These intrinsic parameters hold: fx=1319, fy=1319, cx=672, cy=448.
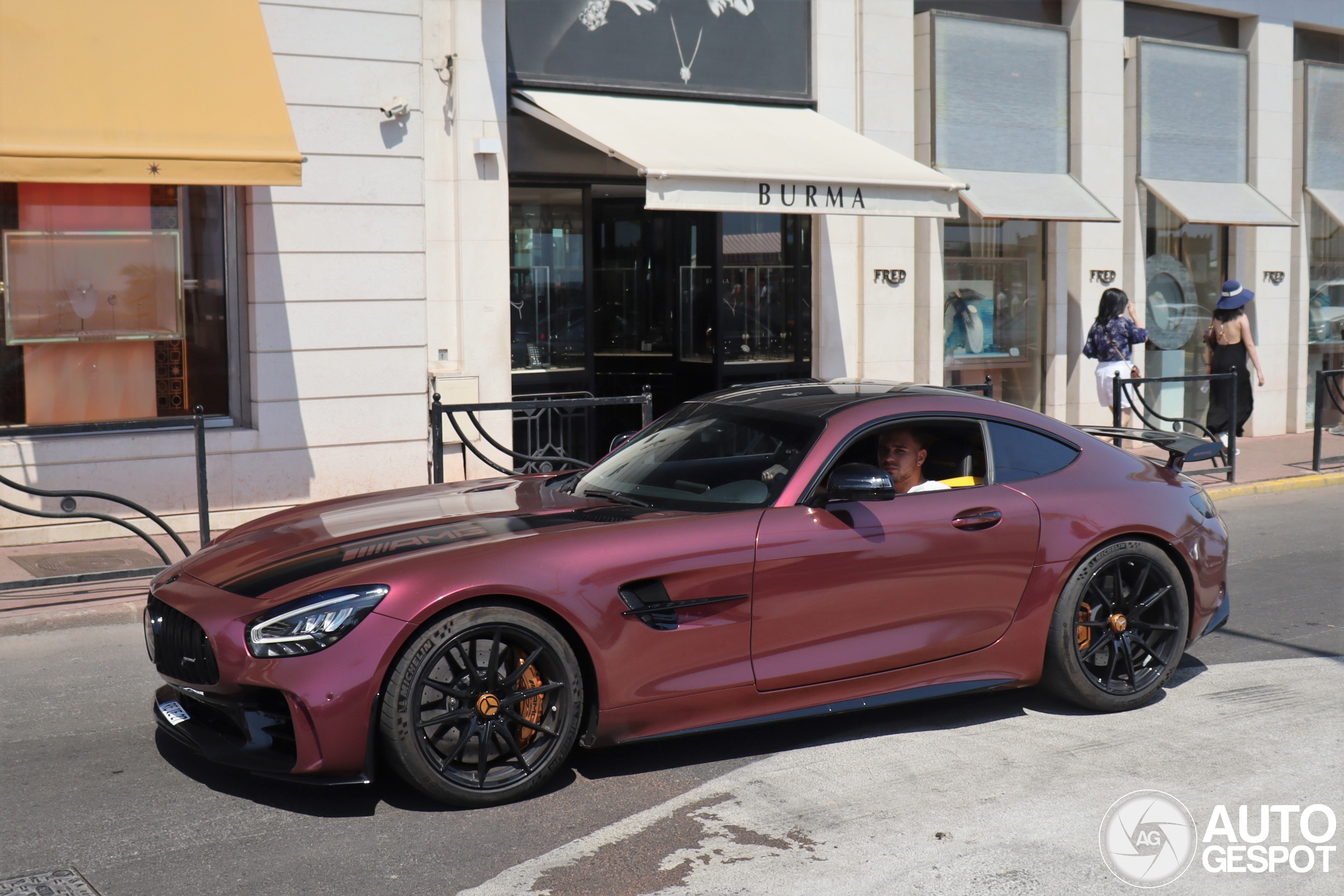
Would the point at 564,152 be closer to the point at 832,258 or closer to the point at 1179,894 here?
the point at 832,258

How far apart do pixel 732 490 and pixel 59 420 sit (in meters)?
7.22

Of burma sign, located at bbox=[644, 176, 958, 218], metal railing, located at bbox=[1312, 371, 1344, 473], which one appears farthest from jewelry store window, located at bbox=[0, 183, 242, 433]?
metal railing, located at bbox=[1312, 371, 1344, 473]

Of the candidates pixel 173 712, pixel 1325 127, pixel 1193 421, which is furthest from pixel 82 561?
pixel 1325 127

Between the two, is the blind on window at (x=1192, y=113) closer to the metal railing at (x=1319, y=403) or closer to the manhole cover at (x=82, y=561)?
the metal railing at (x=1319, y=403)

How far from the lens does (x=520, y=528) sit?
4.96m

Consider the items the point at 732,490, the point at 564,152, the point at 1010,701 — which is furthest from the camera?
the point at 564,152

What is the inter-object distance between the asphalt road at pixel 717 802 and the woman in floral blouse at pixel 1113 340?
7.54 m

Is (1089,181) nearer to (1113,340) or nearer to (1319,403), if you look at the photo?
(1113,340)

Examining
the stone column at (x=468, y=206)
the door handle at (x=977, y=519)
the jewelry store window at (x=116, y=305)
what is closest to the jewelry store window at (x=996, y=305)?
the stone column at (x=468, y=206)

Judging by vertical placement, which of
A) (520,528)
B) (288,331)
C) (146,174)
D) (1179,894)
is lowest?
(1179,894)

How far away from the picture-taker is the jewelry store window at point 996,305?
50.7ft

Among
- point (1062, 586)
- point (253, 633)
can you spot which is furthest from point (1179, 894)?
point (253, 633)

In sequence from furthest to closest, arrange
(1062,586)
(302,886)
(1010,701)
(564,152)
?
(564,152), (1010,701), (1062,586), (302,886)

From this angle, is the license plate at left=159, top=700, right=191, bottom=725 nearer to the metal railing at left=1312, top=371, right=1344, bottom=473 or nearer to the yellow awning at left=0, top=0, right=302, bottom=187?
the yellow awning at left=0, top=0, right=302, bottom=187
